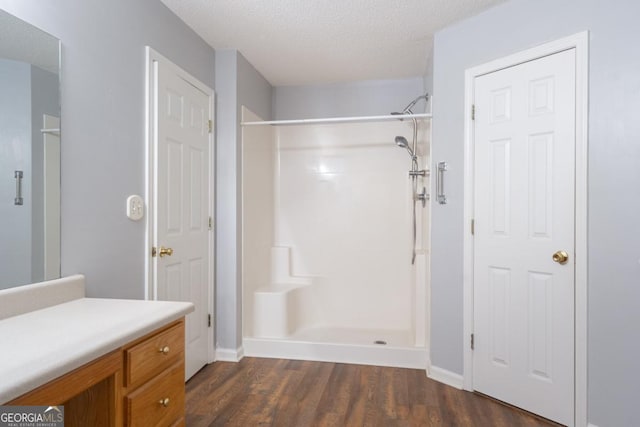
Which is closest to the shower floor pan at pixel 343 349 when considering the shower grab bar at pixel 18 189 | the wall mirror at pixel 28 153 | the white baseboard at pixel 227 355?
the white baseboard at pixel 227 355

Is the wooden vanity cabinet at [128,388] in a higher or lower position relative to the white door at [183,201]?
lower

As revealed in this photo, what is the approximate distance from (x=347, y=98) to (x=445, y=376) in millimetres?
2595

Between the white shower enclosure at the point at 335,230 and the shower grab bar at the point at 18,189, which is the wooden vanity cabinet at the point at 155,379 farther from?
the white shower enclosure at the point at 335,230

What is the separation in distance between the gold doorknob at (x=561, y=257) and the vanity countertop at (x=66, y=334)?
1.85m

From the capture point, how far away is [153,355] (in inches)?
50.6

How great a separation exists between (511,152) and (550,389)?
1.33 m

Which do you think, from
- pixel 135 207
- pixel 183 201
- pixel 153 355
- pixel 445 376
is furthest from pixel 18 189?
pixel 445 376

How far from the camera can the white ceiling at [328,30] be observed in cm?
223

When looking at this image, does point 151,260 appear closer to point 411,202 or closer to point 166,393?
point 166,393

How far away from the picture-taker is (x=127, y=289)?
195cm

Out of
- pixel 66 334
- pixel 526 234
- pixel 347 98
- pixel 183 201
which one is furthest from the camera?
pixel 347 98

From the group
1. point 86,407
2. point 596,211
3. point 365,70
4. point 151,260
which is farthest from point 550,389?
point 365,70

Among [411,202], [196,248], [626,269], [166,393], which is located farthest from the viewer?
[411,202]

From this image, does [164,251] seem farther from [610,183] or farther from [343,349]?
[610,183]
